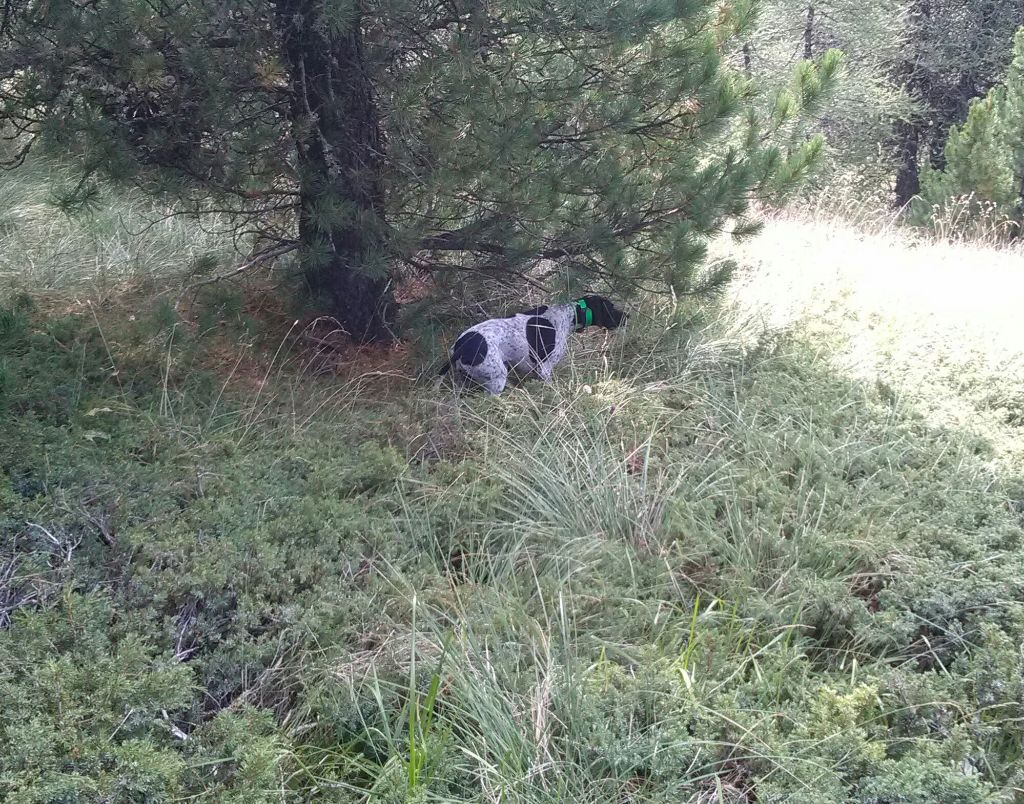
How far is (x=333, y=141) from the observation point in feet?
13.1

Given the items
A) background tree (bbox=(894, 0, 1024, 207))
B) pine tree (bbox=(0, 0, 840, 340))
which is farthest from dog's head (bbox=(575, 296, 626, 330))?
background tree (bbox=(894, 0, 1024, 207))

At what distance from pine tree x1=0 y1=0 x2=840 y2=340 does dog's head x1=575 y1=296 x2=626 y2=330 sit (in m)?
0.17

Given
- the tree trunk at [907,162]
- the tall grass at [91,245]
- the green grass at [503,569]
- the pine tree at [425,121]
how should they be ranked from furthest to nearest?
the tree trunk at [907,162] → the tall grass at [91,245] → the pine tree at [425,121] → the green grass at [503,569]

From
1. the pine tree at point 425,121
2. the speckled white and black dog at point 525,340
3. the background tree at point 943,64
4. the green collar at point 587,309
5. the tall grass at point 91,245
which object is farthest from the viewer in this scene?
the background tree at point 943,64

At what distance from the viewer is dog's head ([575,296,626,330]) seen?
175 inches

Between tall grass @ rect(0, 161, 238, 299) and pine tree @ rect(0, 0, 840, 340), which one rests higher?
pine tree @ rect(0, 0, 840, 340)

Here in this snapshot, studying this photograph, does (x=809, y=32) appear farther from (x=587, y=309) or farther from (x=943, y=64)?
(x=587, y=309)

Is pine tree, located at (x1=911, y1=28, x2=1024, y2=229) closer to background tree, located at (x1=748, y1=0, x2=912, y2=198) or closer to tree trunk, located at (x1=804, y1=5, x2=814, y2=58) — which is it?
background tree, located at (x1=748, y1=0, x2=912, y2=198)

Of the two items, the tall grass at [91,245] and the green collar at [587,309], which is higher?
the tall grass at [91,245]

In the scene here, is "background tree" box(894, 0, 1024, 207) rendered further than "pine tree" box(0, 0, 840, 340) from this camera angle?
Yes

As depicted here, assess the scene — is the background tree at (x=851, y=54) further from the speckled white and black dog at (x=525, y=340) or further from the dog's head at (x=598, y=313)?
the speckled white and black dog at (x=525, y=340)

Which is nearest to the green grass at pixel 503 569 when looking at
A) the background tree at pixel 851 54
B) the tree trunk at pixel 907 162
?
the background tree at pixel 851 54

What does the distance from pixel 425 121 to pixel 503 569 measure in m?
2.22

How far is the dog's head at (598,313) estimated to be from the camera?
4.45 metres
